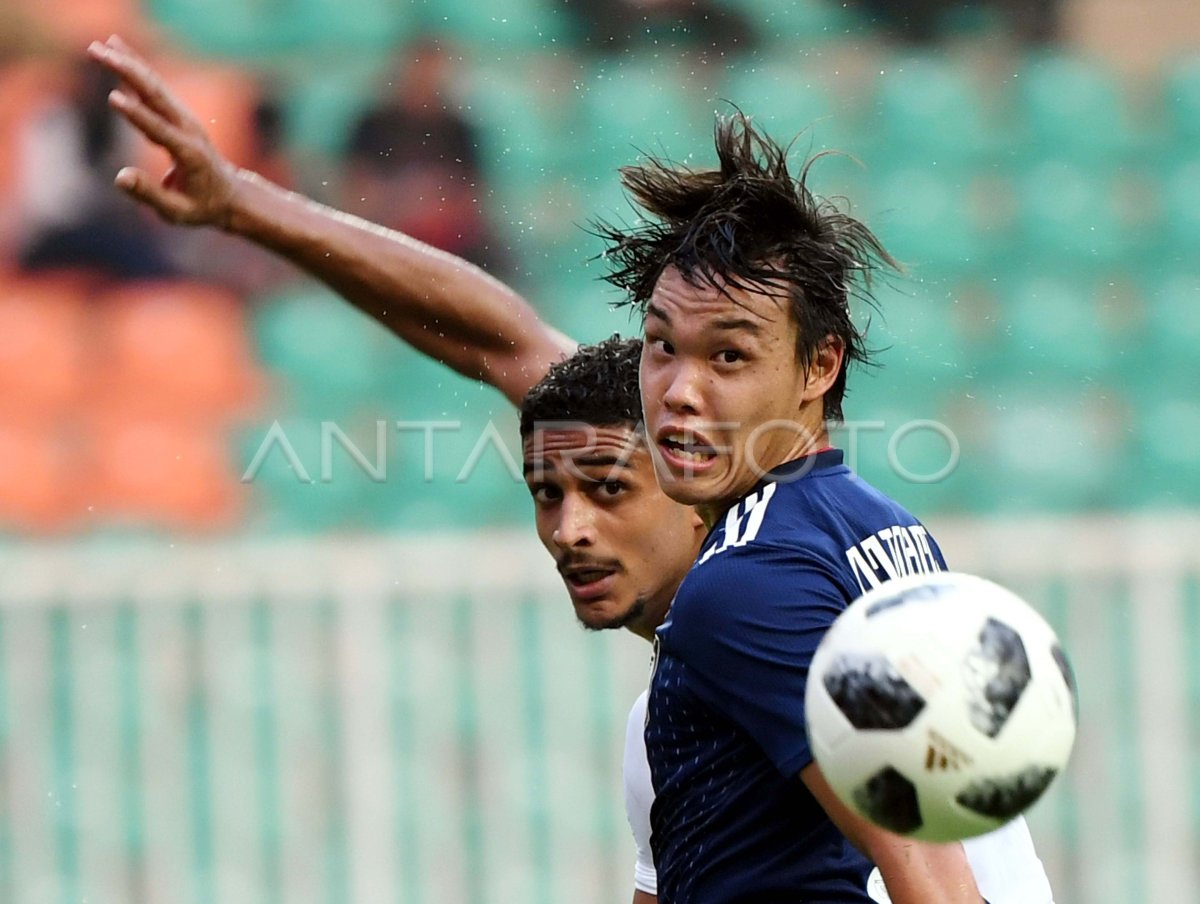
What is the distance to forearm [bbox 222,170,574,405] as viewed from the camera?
4.80 metres

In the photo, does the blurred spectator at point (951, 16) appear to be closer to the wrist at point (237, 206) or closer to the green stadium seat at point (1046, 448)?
the green stadium seat at point (1046, 448)

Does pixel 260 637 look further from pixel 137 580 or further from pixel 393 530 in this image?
pixel 393 530

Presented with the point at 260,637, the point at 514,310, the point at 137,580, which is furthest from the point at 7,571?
the point at 514,310

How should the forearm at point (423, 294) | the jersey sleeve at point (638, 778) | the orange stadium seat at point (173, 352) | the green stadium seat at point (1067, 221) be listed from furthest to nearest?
the green stadium seat at point (1067, 221) → the orange stadium seat at point (173, 352) → the forearm at point (423, 294) → the jersey sleeve at point (638, 778)

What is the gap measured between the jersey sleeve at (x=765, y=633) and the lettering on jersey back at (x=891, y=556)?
76mm

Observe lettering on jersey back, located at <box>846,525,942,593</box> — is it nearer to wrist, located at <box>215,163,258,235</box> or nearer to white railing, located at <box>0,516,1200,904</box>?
wrist, located at <box>215,163,258,235</box>

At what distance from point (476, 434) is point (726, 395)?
220 inches

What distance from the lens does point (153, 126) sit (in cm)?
443

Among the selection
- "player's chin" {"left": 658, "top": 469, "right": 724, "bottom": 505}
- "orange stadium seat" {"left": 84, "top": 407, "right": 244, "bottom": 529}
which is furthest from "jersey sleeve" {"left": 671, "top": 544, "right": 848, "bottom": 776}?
"orange stadium seat" {"left": 84, "top": 407, "right": 244, "bottom": 529}

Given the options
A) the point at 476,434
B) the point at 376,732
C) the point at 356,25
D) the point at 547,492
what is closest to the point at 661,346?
the point at 547,492

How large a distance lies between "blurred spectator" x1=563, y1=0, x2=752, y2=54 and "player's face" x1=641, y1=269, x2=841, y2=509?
6398 millimetres

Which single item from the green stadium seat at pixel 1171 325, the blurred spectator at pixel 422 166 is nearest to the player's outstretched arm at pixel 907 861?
the blurred spectator at pixel 422 166

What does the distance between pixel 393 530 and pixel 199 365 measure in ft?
4.57

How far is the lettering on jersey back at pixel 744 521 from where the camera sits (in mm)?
2941
